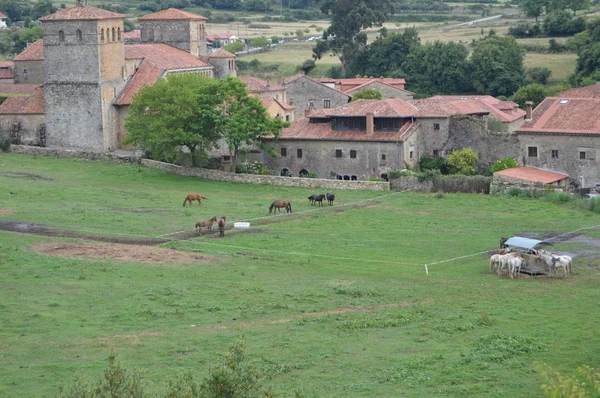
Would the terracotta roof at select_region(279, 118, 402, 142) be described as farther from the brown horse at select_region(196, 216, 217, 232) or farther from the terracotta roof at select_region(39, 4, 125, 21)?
the brown horse at select_region(196, 216, 217, 232)

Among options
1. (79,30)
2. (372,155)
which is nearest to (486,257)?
(372,155)

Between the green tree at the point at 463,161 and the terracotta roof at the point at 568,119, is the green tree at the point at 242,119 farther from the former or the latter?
the terracotta roof at the point at 568,119

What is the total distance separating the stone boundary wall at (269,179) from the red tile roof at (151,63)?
23.1ft

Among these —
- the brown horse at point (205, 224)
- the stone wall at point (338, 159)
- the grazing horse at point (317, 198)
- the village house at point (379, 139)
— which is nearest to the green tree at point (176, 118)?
the stone wall at point (338, 159)

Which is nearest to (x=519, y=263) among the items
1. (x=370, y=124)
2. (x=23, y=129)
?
(x=370, y=124)

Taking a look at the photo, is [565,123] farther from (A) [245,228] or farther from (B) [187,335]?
(B) [187,335]

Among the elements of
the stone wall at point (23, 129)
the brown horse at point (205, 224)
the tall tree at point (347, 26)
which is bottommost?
the brown horse at point (205, 224)

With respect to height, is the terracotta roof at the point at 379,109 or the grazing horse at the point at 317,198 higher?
the terracotta roof at the point at 379,109

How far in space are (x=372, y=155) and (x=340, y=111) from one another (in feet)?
13.5

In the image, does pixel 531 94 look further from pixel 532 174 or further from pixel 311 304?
pixel 311 304

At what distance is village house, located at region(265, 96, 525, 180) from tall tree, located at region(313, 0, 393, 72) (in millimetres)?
45667

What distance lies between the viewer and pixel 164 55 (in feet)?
268

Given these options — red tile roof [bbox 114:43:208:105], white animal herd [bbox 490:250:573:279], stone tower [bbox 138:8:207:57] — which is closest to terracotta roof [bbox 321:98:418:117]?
red tile roof [bbox 114:43:208:105]

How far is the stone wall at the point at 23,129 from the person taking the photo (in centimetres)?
7444
